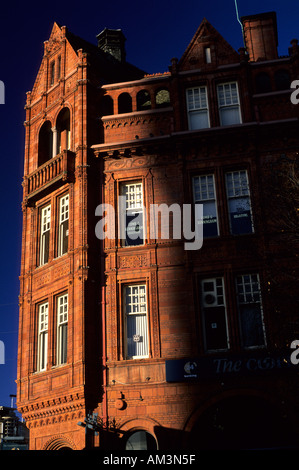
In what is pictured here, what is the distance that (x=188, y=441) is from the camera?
2119 cm

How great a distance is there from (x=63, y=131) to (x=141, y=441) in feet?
45.2

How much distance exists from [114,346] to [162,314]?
2107 millimetres

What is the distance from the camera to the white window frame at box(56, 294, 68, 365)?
24.1 m

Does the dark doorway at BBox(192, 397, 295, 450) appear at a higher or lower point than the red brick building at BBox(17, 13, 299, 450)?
lower

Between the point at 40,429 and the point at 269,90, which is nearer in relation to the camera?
the point at 40,429

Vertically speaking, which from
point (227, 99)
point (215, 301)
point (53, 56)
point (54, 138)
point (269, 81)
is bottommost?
point (215, 301)

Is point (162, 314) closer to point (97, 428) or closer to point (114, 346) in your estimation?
point (114, 346)

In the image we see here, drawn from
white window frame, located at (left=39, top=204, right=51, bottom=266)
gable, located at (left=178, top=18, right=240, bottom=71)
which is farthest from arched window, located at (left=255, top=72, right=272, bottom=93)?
white window frame, located at (left=39, top=204, right=51, bottom=266)

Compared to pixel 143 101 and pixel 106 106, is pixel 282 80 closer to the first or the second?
pixel 143 101

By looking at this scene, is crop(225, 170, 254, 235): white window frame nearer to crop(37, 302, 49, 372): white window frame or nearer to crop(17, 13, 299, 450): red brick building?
crop(17, 13, 299, 450): red brick building

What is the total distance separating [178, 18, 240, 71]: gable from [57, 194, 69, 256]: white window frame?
7.50 metres

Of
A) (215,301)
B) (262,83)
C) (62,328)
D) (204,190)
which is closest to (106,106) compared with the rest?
(204,190)

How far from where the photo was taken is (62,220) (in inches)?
1027

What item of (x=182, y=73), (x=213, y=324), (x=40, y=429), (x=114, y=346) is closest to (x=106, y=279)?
(x=114, y=346)
